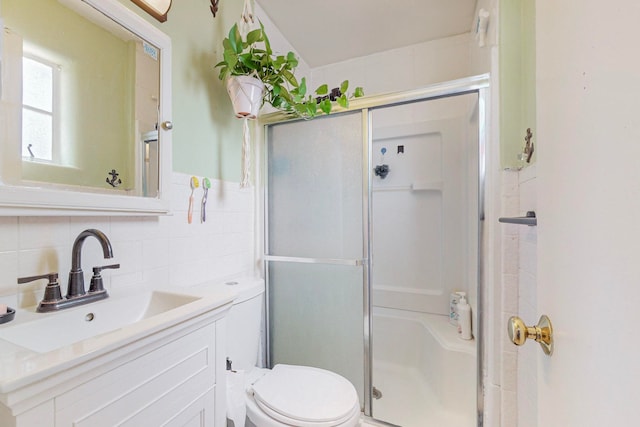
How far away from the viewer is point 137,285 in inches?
38.6

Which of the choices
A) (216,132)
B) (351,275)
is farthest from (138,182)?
(351,275)

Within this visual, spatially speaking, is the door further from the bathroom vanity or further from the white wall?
the white wall

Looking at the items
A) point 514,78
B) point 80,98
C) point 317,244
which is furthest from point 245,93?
point 514,78

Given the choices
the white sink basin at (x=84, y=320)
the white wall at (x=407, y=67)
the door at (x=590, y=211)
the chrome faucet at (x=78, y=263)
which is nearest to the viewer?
the door at (x=590, y=211)

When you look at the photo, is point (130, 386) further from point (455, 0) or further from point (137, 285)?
point (455, 0)

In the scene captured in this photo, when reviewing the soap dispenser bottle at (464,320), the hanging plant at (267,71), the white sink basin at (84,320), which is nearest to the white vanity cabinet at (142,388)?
the white sink basin at (84,320)

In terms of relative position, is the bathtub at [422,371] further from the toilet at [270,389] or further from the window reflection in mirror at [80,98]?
the window reflection in mirror at [80,98]

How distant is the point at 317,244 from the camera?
1605 mm

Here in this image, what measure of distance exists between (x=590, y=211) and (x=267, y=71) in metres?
1.25

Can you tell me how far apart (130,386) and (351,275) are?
1.10 m

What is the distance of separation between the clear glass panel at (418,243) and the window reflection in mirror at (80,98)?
4.43 feet

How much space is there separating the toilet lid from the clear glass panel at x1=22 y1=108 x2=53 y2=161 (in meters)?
1.05

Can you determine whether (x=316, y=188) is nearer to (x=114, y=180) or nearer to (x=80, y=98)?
(x=114, y=180)

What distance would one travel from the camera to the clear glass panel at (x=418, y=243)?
1769 millimetres
